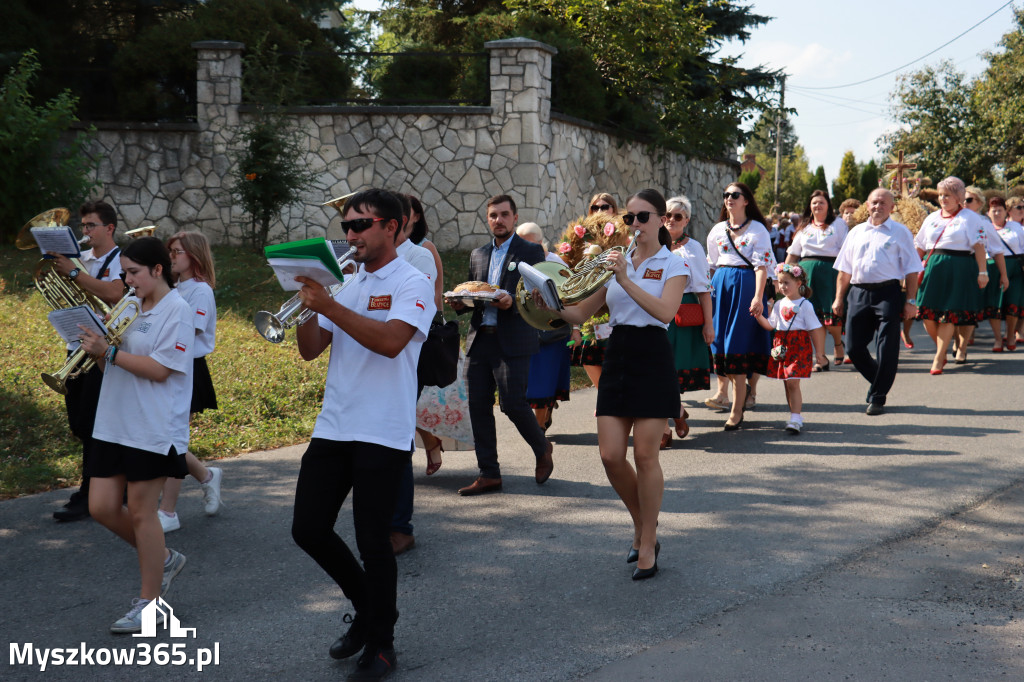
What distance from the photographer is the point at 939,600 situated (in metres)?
4.45

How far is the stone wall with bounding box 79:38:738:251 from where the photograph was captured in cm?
1579

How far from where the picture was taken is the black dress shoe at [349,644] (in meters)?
3.90

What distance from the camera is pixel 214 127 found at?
15.8 metres

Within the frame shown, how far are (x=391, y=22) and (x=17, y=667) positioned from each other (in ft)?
70.0

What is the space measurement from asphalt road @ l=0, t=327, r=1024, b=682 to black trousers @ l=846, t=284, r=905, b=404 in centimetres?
139

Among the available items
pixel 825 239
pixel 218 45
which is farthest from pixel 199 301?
pixel 218 45

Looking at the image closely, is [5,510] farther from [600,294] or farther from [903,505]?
[903,505]

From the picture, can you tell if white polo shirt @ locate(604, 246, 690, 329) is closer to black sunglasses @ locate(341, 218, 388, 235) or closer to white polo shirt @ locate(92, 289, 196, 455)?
black sunglasses @ locate(341, 218, 388, 235)

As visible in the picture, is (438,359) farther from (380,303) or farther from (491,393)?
(491,393)

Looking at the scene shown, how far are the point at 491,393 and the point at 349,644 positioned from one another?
2.85 metres

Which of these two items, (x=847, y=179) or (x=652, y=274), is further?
(x=847, y=179)

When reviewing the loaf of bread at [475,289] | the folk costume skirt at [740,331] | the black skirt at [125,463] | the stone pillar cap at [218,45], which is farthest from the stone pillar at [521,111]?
the black skirt at [125,463]

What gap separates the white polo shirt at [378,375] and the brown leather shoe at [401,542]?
1.63 m

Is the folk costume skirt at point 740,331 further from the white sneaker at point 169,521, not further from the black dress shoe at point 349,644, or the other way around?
the black dress shoe at point 349,644
